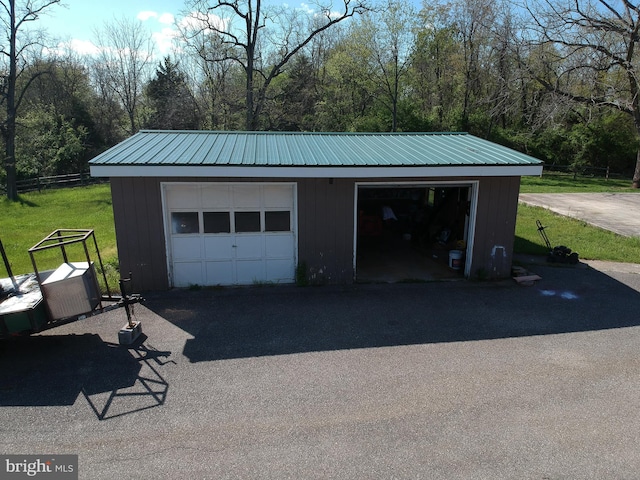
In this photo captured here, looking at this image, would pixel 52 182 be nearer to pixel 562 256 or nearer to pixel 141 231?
pixel 141 231

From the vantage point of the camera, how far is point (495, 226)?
9359 millimetres

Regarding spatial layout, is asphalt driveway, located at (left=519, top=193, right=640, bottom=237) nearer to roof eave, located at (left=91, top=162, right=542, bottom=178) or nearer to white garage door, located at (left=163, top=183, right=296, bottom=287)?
roof eave, located at (left=91, top=162, right=542, bottom=178)

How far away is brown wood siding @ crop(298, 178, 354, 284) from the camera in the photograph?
872 centimetres

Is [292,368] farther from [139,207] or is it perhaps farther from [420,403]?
[139,207]

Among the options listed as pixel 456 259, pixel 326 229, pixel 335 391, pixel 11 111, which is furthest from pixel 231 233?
pixel 11 111

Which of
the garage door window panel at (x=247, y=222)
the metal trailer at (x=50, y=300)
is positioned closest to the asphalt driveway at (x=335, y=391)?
the metal trailer at (x=50, y=300)

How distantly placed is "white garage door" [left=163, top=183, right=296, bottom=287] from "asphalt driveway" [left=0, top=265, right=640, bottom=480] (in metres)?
0.91

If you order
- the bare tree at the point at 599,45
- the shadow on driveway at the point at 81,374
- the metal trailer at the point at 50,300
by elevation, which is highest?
the bare tree at the point at 599,45

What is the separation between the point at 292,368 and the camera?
578 centimetres

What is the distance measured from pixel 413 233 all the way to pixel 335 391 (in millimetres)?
8622

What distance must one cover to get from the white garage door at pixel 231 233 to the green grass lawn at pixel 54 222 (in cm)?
183

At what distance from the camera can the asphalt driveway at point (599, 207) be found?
15.4m

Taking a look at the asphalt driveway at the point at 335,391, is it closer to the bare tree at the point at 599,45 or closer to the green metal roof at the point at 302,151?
the green metal roof at the point at 302,151

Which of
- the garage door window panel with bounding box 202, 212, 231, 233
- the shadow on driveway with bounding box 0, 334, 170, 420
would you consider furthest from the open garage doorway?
the shadow on driveway with bounding box 0, 334, 170, 420
